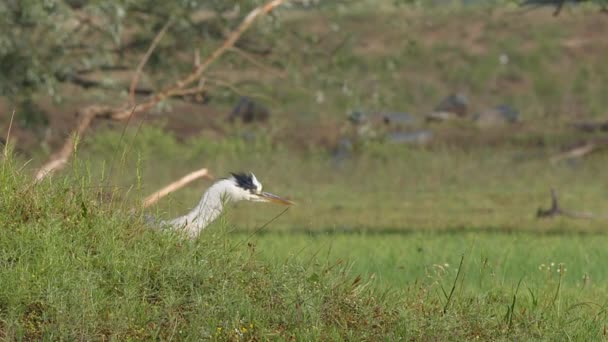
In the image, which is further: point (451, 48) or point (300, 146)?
point (451, 48)

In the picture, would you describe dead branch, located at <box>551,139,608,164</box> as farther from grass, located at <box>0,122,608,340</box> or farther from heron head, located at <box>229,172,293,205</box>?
heron head, located at <box>229,172,293,205</box>

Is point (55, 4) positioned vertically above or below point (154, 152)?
above

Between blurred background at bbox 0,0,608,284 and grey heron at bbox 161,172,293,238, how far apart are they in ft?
0.56

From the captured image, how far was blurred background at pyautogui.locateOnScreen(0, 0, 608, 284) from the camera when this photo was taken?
17234 mm

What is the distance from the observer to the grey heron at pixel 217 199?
9.49 meters

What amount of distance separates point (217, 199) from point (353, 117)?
27.5ft

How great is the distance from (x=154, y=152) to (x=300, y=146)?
400 cm

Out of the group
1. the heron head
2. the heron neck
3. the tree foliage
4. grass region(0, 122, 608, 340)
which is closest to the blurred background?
the tree foliage

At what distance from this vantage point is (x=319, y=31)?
48812mm

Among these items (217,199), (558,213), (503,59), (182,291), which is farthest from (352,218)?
(503,59)

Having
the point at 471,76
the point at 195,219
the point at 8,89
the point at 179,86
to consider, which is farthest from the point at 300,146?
the point at 195,219

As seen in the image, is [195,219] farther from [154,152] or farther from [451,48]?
[451,48]

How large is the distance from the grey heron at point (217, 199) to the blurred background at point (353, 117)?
0.17 meters

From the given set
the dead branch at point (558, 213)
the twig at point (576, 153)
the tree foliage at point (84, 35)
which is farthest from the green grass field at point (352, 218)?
the tree foliage at point (84, 35)
